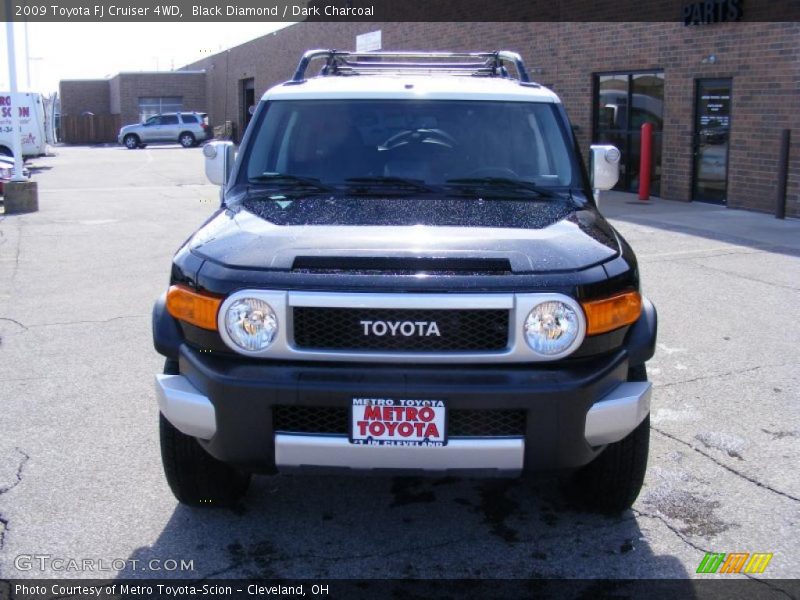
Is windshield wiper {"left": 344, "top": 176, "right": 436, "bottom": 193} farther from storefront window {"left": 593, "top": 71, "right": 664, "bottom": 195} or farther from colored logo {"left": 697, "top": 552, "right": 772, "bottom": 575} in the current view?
storefront window {"left": 593, "top": 71, "right": 664, "bottom": 195}

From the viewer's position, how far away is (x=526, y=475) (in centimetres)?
335

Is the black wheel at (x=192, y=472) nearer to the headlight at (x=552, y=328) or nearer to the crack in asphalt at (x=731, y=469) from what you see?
the headlight at (x=552, y=328)

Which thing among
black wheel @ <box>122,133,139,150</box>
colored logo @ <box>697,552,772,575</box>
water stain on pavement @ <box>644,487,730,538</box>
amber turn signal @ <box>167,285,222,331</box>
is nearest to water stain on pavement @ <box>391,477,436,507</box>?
water stain on pavement @ <box>644,487,730,538</box>

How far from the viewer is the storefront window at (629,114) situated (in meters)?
17.1

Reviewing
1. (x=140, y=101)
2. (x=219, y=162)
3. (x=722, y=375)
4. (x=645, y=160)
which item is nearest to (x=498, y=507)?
(x=219, y=162)

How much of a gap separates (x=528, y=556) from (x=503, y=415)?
28.3 inches

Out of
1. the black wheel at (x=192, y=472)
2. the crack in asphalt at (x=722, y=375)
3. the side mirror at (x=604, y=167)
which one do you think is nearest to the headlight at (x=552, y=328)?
the black wheel at (x=192, y=472)

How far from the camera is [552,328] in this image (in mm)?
3266

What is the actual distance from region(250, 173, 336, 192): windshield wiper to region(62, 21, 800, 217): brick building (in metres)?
11.3

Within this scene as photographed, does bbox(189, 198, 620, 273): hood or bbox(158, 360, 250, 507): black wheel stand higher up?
bbox(189, 198, 620, 273): hood

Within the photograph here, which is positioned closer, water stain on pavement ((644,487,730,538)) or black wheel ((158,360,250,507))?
black wheel ((158,360,250,507))

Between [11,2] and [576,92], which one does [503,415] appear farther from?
[576,92]

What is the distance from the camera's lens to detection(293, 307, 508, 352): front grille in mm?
3250

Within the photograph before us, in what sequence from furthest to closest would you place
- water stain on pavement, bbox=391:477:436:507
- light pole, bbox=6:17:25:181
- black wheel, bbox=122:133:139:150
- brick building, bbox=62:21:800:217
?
black wheel, bbox=122:133:139:150
light pole, bbox=6:17:25:181
brick building, bbox=62:21:800:217
water stain on pavement, bbox=391:477:436:507
